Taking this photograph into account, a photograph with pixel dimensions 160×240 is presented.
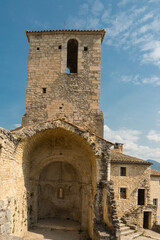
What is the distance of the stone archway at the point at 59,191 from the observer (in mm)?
12784

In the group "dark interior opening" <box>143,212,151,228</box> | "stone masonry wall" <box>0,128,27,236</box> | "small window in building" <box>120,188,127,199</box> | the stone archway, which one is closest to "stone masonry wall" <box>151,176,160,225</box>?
"dark interior opening" <box>143,212,151,228</box>

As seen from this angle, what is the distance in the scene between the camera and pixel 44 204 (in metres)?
12.9

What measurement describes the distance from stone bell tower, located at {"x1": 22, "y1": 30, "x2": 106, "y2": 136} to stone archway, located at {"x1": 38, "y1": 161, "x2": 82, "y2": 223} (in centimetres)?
361

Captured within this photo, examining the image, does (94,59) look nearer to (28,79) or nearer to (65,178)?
(28,79)

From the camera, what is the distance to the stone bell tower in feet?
38.7

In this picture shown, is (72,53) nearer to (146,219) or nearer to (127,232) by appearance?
(127,232)

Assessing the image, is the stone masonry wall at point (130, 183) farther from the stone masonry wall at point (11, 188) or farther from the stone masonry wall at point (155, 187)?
the stone masonry wall at point (11, 188)

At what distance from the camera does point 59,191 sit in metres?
13.4

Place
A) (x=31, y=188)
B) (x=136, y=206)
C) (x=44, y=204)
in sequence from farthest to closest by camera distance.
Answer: (x=136, y=206), (x=44, y=204), (x=31, y=188)

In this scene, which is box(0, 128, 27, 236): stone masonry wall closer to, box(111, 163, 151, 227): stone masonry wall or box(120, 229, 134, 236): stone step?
box(120, 229, 134, 236): stone step

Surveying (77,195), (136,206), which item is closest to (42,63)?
(77,195)

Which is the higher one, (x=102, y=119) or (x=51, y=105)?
(x=51, y=105)

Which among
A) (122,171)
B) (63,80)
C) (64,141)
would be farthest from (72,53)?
(122,171)

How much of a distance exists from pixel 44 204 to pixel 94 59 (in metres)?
10.1
